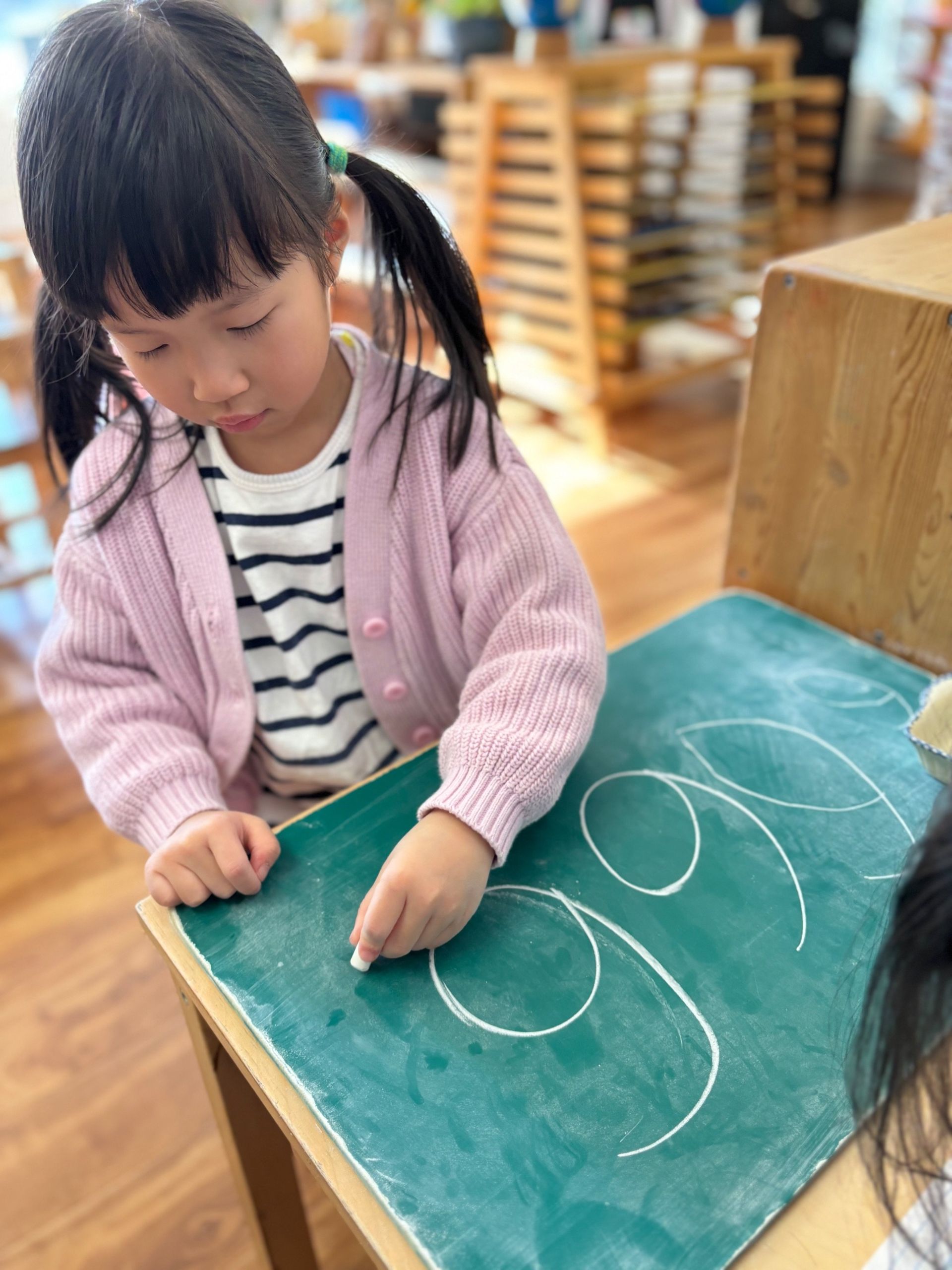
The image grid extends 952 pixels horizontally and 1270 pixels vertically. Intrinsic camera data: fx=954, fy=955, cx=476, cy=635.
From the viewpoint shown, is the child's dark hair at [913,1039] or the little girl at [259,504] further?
the little girl at [259,504]

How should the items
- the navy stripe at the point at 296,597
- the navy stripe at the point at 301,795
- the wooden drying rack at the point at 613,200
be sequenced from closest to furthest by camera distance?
the navy stripe at the point at 296,597
the navy stripe at the point at 301,795
the wooden drying rack at the point at 613,200

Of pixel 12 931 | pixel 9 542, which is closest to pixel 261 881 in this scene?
pixel 12 931

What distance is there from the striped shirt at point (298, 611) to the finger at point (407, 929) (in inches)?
10.6

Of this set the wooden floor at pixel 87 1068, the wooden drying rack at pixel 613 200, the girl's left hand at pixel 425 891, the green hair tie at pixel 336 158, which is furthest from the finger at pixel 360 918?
the wooden drying rack at pixel 613 200

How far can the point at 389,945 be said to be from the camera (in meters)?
0.51

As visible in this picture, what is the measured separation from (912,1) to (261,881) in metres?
5.19

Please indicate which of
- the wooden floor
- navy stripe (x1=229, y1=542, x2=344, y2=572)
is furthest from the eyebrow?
the wooden floor

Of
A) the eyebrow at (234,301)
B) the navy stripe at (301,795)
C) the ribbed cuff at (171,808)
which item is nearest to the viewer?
the eyebrow at (234,301)

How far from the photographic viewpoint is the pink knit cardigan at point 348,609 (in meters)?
0.61

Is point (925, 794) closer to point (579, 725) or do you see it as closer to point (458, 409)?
point (579, 725)

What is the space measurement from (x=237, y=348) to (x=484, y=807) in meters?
0.29

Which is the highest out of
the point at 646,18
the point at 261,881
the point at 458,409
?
the point at 646,18

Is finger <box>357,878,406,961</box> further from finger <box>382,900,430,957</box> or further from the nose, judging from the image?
the nose

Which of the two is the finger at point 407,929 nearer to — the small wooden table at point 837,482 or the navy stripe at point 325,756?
the small wooden table at point 837,482
